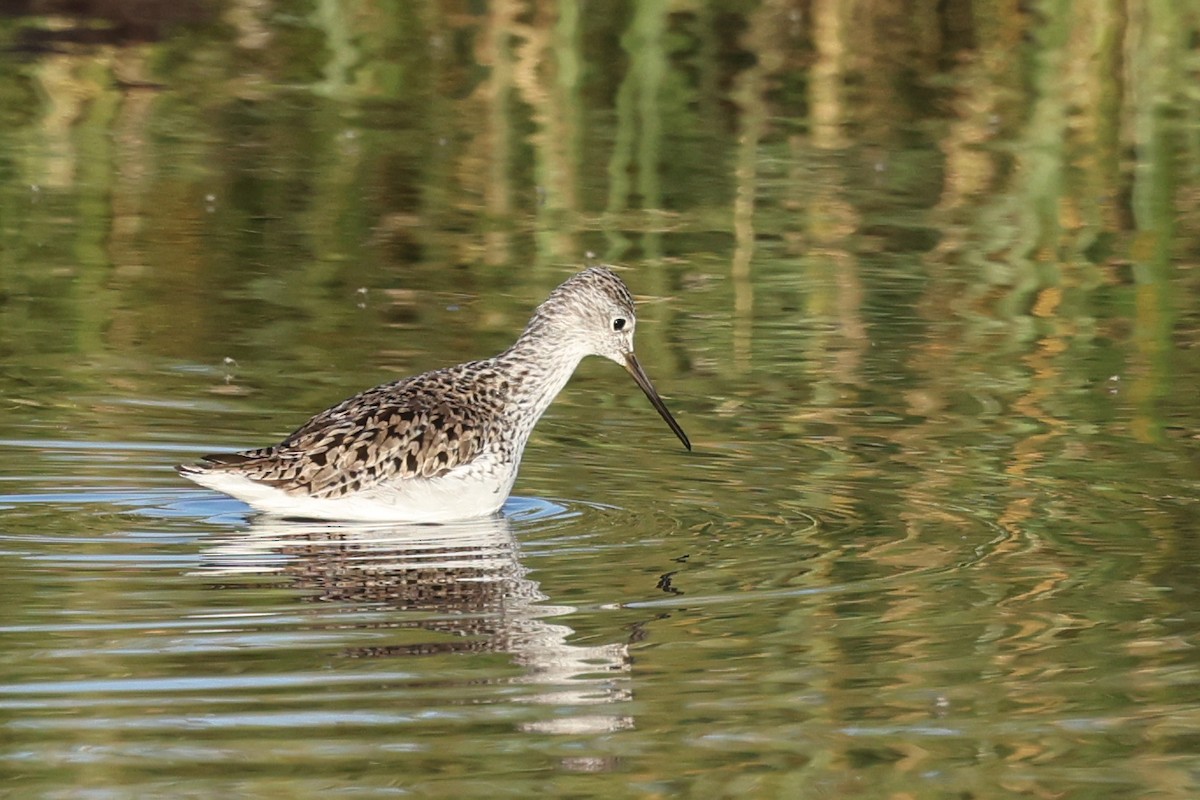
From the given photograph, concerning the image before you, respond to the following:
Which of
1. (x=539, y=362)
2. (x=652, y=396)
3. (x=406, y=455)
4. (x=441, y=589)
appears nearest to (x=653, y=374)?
(x=652, y=396)

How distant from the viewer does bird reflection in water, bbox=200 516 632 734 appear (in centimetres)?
738

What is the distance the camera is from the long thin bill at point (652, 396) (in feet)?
35.1

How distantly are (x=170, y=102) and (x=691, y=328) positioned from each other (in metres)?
7.68

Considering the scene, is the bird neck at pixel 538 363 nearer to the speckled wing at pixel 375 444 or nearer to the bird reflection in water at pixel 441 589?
the speckled wing at pixel 375 444

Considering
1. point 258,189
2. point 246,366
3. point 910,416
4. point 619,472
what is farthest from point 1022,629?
point 258,189

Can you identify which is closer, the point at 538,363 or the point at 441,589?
the point at 441,589

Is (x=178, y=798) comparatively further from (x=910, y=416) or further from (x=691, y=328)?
(x=691, y=328)

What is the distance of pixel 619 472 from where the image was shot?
10484 millimetres

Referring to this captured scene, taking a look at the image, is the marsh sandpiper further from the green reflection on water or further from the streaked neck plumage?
the green reflection on water

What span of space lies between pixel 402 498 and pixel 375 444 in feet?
0.79

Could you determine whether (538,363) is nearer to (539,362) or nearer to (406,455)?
(539,362)

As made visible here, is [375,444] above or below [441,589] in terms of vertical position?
above

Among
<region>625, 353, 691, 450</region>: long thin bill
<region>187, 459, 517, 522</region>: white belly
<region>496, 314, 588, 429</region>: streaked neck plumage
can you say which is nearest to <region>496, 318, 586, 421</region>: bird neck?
<region>496, 314, 588, 429</region>: streaked neck plumage

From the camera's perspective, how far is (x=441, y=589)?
Answer: 849 centimetres
